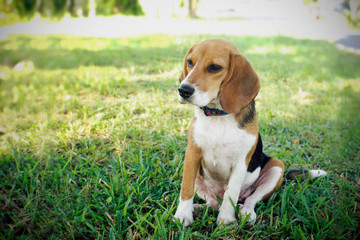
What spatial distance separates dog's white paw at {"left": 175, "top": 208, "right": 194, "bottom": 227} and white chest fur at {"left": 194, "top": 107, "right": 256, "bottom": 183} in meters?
0.54

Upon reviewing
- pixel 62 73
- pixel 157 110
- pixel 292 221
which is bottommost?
pixel 292 221

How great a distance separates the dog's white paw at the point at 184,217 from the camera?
2.29 m

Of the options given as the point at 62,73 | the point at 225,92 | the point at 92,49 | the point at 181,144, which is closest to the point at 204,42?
the point at 225,92

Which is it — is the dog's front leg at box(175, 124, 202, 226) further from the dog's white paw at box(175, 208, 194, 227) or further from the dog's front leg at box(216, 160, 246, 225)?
the dog's front leg at box(216, 160, 246, 225)

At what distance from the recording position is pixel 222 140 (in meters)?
2.21

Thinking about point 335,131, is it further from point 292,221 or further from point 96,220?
point 96,220

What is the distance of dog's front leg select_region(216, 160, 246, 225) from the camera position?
2.28m

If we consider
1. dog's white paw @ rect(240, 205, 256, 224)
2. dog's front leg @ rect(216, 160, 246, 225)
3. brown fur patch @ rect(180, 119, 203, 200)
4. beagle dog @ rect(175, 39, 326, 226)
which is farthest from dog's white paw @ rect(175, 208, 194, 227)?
dog's white paw @ rect(240, 205, 256, 224)

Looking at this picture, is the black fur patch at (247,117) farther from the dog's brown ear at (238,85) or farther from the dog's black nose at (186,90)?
the dog's black nose at (186,90)

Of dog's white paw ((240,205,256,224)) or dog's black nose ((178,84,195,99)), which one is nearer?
dog's black nose ((178,84,195,99))

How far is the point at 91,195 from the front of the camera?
2660 millimetres

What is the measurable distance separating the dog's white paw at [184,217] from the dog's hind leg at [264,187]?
50 centimetres

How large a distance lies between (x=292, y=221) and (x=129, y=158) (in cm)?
200

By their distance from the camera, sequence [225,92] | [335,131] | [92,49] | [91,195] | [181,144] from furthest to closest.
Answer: [92,49], [335,131], [181,144], [91,195], [225,92]
